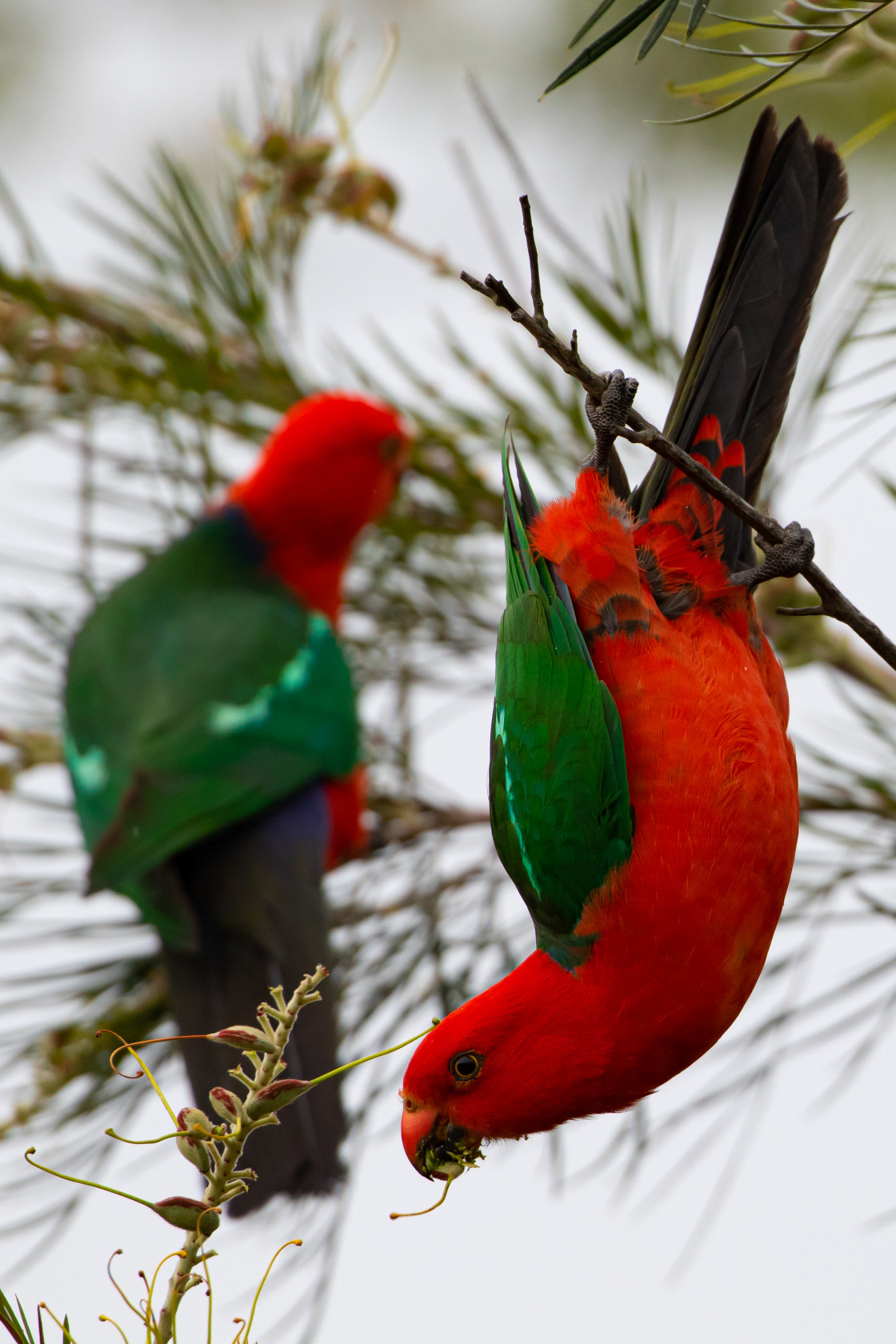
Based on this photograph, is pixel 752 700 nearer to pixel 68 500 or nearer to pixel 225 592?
pixel 68 500

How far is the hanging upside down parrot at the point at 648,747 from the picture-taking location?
1043 millimetres

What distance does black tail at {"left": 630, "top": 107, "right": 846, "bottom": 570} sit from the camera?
1.09 meters

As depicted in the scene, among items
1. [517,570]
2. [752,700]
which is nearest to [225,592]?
[517,570]

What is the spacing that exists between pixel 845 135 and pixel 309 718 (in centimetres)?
165

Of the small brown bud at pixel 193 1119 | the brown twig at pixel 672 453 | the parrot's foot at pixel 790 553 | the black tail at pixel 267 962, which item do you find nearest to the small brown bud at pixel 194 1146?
the small brown bud at pixel 193 1119

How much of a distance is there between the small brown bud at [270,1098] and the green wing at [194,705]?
47.3 inches

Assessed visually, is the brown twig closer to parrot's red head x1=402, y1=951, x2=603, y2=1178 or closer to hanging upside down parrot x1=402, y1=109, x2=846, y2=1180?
hanging upside down parrot x1=402, y1=109, x2=846, y2=1180

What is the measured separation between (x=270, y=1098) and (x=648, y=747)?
2.18ft

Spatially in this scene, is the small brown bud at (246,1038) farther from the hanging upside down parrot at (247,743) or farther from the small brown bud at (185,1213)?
the hanging upside down parrot at (247,743)

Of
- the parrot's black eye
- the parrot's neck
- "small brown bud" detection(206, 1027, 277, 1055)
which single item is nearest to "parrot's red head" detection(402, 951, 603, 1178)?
the parrot's black eye

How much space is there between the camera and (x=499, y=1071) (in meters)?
1.08

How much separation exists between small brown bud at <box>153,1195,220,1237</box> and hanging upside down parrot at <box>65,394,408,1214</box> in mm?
1037

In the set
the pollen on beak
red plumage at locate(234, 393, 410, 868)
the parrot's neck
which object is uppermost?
red plumage at locate(234, 393, 410, 868)

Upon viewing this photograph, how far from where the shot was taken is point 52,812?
1.82 metres
